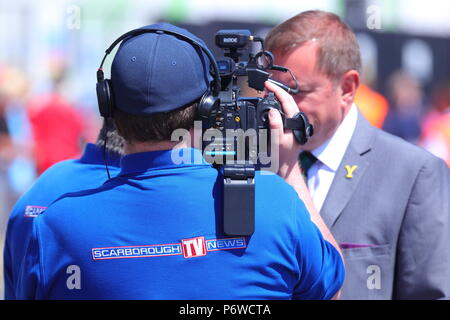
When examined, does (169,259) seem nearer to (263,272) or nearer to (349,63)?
(263,272)

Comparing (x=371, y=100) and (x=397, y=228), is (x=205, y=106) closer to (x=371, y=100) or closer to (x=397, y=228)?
(x=397, y=228)

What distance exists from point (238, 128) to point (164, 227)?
1.35 feet

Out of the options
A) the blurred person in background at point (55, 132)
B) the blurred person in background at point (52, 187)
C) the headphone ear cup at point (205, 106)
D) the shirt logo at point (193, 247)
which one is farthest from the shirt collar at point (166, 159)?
the blurred person in background at point (55, 132)

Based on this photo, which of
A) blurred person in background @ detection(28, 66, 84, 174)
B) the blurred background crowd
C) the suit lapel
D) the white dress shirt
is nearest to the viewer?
the suit lapel

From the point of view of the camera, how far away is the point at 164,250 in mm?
1995

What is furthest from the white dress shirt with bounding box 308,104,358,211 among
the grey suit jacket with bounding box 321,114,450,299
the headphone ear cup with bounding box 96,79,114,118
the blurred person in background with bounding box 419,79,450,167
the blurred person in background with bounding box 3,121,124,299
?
the blurred person in background with bounding box 419,79,450,167

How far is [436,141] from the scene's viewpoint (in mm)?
8977

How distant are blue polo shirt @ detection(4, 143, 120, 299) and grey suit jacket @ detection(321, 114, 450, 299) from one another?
0.92 m

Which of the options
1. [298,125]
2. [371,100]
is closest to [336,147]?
[298,125]

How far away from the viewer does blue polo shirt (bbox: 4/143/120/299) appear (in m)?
2.84

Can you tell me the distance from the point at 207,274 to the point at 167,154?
0.36 metres

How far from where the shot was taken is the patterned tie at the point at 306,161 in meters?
3.09

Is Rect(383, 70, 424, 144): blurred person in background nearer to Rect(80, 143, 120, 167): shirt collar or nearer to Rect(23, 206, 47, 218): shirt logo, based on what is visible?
Rect(80, 143, 120, 167): shirt collar

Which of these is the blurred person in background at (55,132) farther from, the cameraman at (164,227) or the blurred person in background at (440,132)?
the cameraman at (164,227)
